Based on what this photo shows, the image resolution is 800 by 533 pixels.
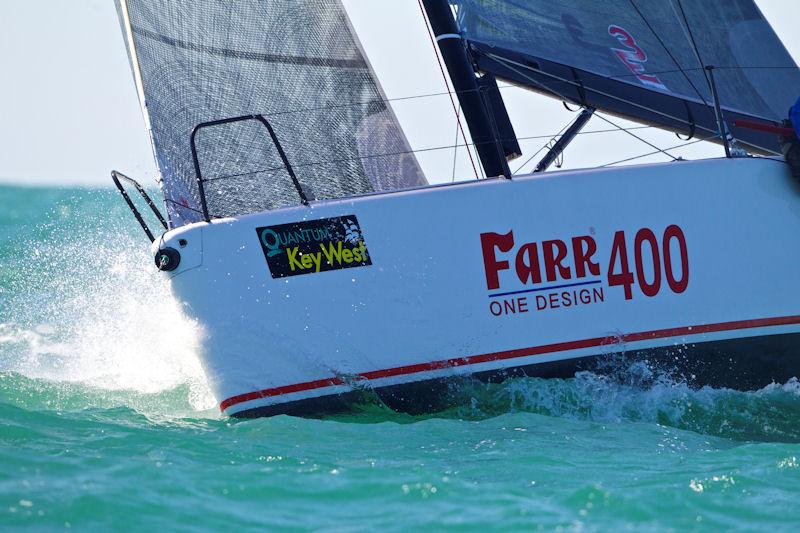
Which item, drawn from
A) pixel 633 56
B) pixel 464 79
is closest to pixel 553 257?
pixel 464 79

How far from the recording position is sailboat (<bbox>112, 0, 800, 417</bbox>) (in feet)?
18.0

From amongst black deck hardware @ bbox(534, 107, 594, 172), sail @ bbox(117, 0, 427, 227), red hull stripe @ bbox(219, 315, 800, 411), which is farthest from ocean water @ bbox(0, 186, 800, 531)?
black deck hardware @ bbox(534, 107, 594, 172)

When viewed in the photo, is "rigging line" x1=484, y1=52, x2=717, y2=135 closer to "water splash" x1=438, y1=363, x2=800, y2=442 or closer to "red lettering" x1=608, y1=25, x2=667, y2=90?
"red lettering" x1=608, y1=25, x2=667, y2=90

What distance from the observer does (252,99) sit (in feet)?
20.4

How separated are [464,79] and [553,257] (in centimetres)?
110

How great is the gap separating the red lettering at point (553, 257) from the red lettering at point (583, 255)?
56mm

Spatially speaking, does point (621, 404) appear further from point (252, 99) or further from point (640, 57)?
point (252, 99)

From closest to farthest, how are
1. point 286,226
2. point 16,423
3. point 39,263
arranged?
point 16,423
point 286,226
point 39,263

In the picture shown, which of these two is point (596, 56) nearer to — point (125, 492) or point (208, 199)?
point (208, 199)

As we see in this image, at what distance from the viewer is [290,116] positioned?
6.25m

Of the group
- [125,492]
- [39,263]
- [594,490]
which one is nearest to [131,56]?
[125,492]

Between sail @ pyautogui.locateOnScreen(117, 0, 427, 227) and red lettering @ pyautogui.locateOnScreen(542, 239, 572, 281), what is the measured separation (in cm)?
124

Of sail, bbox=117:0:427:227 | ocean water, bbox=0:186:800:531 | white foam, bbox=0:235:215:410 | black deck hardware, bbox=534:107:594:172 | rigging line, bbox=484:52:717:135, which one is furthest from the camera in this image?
black deck hardware, bbox=534:107:594:172

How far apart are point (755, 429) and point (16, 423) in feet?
10.9
